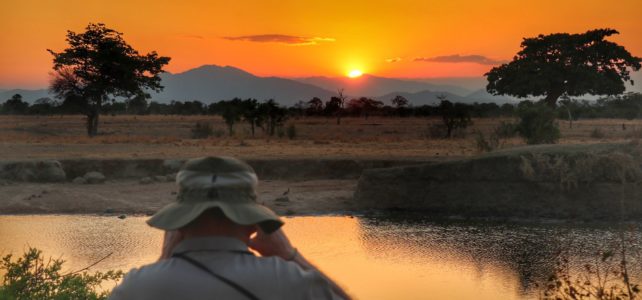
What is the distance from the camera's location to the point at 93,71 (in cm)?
3262

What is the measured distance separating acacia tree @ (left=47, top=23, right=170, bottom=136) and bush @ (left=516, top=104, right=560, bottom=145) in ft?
61.9

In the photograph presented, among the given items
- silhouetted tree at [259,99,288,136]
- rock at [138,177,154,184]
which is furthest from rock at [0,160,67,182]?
silhouetted tree at [259,99,288,136]

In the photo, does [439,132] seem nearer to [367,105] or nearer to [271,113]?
[271,113]

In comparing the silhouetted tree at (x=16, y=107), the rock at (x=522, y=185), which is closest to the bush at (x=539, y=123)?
the rock at (x=522, y=185)

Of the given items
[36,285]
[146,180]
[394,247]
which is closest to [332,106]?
[146,180]

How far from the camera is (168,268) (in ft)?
5.37

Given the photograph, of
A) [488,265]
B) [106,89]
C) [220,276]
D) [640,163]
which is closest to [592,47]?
[106,89]

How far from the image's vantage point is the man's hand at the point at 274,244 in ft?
5.94

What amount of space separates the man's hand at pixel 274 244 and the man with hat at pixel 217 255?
54 mm

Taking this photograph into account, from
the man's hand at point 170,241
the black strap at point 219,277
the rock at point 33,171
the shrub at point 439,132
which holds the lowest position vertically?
the rock at point 33,171

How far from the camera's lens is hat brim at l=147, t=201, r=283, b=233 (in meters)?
1.64

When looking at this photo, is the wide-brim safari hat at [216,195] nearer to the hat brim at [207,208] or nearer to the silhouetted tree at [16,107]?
the hat brim at [207,208]

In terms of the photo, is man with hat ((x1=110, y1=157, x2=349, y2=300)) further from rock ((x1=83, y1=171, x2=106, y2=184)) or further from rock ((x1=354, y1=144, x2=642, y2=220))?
rock ((x1=83, y1=171, x2=106, y2=184))

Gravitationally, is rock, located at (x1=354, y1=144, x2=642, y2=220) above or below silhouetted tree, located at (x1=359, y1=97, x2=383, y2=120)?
below
